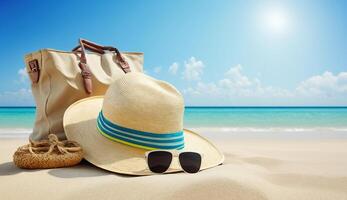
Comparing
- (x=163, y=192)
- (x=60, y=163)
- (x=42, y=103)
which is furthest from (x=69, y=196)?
(x=42, y=103)

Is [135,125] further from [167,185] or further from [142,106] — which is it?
[167,185]

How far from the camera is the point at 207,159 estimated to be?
2.53m

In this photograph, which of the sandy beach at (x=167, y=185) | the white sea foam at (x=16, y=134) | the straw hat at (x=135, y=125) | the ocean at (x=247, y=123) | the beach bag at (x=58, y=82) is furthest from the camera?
the ocean at (x=247, y=123)

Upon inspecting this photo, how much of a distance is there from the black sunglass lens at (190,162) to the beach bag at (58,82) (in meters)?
1.24

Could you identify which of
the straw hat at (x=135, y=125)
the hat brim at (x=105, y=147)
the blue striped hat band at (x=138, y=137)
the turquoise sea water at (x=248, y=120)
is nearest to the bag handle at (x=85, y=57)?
the hat brim at (x=105, y=147)

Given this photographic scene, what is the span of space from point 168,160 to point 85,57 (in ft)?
4.79

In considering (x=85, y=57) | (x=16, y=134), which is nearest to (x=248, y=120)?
(x=16, y=134)

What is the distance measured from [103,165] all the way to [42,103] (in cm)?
112

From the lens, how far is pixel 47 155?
85.6 inches

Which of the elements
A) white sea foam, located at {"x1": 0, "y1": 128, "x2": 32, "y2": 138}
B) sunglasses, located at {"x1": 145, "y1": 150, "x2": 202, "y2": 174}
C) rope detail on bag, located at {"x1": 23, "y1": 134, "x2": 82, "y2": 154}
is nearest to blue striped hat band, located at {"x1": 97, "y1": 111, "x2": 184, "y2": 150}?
sunglasses, located at {"x1": 145, "y1": 150, "x2": 202, "y2": 174}

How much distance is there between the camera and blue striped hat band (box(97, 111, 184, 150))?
2213 mm

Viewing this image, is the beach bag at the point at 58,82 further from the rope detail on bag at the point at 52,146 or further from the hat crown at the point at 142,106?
the hat crown at the point at 142,106

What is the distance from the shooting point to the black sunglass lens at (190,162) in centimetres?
217

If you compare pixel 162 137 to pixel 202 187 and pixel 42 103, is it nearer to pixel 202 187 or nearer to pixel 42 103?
pixel 202 187
